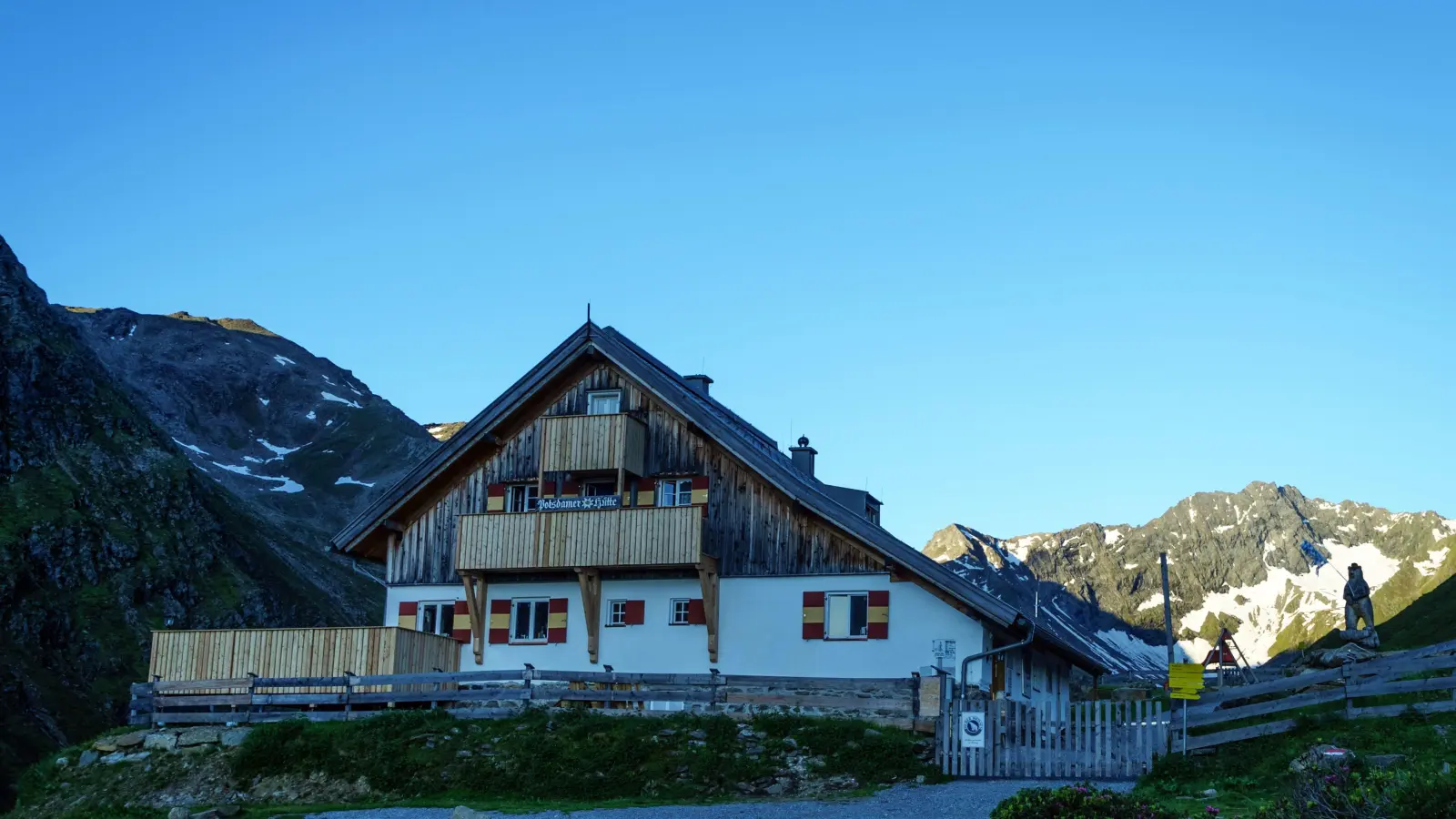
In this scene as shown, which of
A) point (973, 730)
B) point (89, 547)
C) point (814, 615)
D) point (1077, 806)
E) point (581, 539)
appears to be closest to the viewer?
point (1077, 806)

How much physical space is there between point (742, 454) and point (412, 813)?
45.3 feet

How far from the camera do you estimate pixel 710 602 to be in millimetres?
35562

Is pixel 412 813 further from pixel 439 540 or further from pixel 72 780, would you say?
pixel 439 540

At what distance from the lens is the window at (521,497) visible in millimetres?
38625

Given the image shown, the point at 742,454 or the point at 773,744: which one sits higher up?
the point at 742,454

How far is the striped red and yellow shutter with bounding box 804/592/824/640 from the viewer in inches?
1373

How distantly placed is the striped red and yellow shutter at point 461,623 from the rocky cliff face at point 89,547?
43.7m

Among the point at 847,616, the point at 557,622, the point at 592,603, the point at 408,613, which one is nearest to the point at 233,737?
the point at 408,613

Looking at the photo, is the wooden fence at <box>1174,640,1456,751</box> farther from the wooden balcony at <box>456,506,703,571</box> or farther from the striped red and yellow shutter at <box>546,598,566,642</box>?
the striped red and yellow shutter at <box>546,598,566,642</box>

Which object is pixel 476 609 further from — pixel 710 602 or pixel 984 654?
pixel 984 654

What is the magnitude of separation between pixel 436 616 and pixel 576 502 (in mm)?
5131

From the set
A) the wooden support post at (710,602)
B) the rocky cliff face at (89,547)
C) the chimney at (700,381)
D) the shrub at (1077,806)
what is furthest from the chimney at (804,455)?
the rocky cliff face at (89,547)

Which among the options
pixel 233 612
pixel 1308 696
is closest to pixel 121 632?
pixel 233 612

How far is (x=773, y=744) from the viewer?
28109mm
